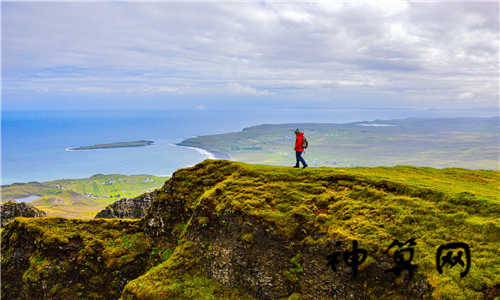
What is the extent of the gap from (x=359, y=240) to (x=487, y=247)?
5.75 m

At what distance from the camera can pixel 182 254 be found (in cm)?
2077

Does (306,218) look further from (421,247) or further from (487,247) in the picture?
(487,247)

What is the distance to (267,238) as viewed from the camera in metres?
18.7

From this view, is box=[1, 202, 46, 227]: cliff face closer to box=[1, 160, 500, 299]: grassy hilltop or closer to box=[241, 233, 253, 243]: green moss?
box=[1, 160, 500, 299]: grassy hilltop

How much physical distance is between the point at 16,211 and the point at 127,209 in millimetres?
15255

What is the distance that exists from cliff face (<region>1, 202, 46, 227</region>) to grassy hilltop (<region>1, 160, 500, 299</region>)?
713 inches

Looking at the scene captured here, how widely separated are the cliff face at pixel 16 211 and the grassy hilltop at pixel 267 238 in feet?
59.5

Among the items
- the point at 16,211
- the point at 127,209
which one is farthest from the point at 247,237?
the point at 16,211

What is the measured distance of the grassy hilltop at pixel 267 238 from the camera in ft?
49.3

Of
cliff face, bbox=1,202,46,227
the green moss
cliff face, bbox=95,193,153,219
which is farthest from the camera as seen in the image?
cliff face, bbox=95,193,153,219

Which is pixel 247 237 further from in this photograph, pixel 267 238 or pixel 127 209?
pixel 127 209

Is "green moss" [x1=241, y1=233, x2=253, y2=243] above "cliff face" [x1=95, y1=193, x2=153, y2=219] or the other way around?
above

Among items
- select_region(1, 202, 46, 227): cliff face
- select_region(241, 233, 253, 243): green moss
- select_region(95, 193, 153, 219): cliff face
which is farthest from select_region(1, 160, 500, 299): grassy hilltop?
select_region(1, 202, 46, 227): cliff face

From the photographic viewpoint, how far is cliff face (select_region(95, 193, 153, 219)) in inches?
1674
